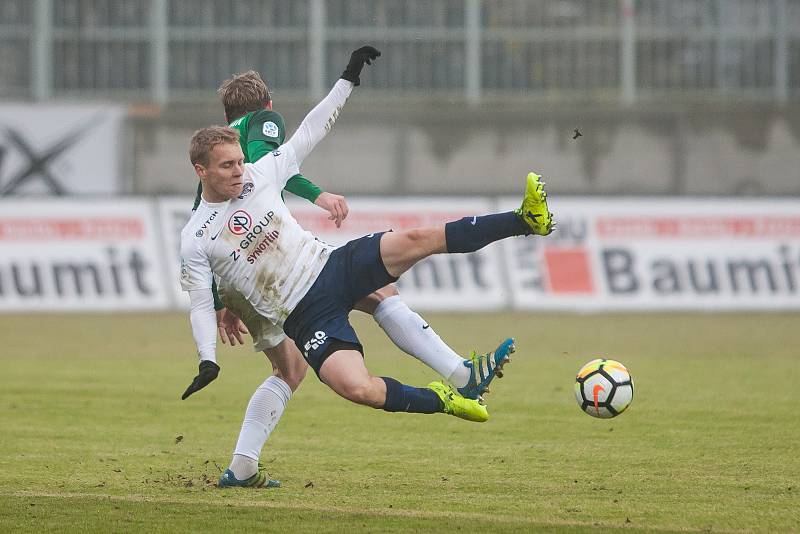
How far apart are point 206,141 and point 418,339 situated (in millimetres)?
1629

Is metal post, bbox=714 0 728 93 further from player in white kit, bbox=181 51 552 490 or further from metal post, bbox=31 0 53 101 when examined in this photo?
player in white kit, bbox=181 51 552 490

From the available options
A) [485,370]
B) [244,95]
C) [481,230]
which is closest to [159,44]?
[244,95]

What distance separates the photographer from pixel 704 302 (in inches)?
787

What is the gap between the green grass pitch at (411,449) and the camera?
6648 mm

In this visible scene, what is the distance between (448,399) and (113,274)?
13.7 m

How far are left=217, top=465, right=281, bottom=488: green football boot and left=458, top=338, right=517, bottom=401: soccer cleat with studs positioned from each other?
1.19 m

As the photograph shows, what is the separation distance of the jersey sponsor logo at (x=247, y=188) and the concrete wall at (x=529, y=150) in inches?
754

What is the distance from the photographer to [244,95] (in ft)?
25.8

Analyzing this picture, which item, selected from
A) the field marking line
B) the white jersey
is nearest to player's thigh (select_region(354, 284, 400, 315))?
the white jersey

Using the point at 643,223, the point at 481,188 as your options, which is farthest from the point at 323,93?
the point at 643,223

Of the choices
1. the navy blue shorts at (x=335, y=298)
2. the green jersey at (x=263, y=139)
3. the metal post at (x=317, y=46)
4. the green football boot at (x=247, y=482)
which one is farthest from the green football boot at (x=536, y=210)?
the metal post at (x=317, y=46)

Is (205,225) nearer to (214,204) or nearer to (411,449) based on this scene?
(214,204)

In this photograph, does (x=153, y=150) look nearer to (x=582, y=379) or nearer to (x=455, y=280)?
(x=455, y=280)

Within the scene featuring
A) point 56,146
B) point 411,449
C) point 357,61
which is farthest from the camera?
point 56,146
